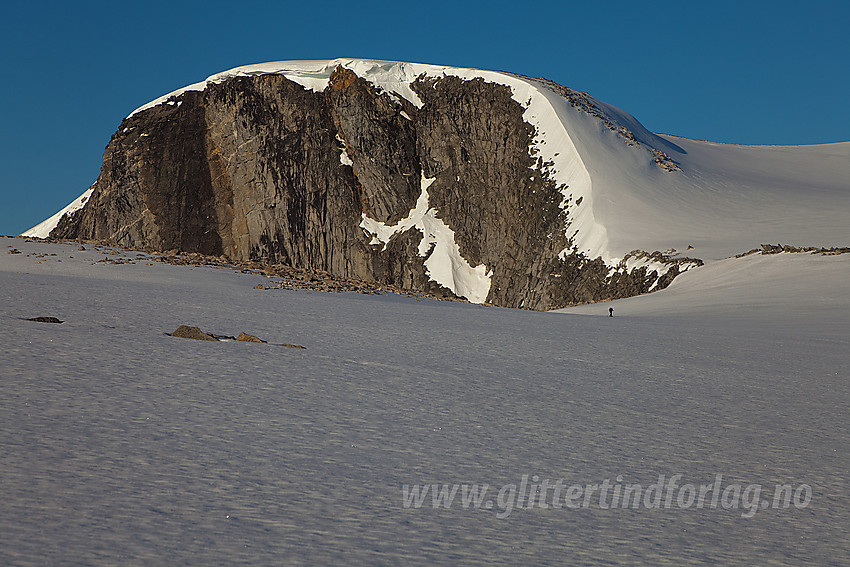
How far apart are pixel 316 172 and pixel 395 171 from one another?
5143mm

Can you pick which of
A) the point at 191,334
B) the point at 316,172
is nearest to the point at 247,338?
the point at 191,334

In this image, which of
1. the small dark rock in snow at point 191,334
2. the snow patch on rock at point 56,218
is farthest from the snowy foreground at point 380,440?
the snow patch on rock at point 56,218

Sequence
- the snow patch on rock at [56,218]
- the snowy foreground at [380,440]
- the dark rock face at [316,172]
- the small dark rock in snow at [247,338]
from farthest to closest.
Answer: the snow patch on rock at [56,218]
the dark rock face at [316,172]
the small dark rock in snow at [247,338]
the snowy foreground at [380,440]

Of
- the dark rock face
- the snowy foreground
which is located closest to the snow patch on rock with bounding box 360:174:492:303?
the dark rock face

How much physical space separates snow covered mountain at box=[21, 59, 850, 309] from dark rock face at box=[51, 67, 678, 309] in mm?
91

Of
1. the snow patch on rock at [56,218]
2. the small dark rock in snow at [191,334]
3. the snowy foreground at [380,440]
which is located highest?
the snow patch on rock at [56,218]

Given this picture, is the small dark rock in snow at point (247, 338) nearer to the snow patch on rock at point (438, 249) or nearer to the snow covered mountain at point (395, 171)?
the snow covered mountain at point (395, 171)

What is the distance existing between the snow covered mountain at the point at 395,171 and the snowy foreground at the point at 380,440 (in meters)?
30.0

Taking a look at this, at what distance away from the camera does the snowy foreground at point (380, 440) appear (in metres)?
3.55

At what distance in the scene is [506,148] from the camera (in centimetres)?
4594

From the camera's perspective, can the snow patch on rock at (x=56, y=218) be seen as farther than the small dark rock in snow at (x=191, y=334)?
Yes

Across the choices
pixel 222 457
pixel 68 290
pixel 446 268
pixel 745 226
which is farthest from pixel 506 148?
pixel 222 457

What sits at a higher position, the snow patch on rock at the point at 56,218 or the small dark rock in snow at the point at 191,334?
the snow patch on rock at the point at 56,218

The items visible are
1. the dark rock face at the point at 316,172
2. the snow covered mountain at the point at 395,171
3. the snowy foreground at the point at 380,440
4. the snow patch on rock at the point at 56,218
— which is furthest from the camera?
the snow patch on rock at the point at 56,218
